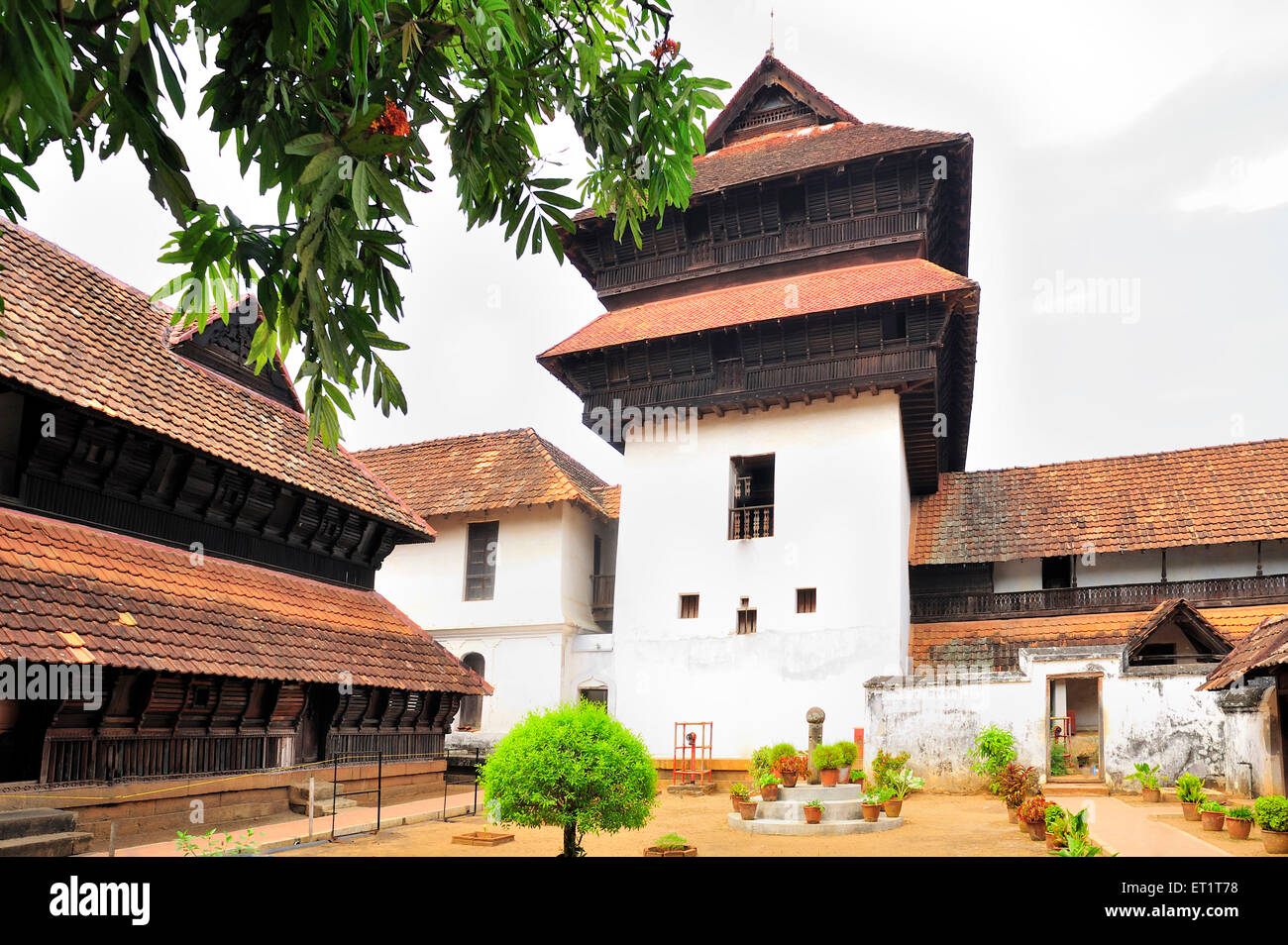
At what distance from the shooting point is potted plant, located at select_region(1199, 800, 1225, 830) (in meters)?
12.3

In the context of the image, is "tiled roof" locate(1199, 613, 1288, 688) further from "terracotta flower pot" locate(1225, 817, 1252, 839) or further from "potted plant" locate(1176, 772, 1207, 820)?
"terracotta flower pot" locate(1225, 817, 1252, 839)

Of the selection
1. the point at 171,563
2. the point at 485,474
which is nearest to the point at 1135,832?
the point at 171,563

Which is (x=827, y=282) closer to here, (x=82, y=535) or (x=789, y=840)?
(x=789, y=840)

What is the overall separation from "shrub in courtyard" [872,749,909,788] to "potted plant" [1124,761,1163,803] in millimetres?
3450

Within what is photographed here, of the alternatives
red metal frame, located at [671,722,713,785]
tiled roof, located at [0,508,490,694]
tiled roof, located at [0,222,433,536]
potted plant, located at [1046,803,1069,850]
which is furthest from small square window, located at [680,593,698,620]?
potted plant, located at [1046,803,1069,850]

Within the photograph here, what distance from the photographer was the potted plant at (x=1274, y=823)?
10.4 m

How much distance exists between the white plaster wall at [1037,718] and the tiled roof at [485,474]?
900 centimetres

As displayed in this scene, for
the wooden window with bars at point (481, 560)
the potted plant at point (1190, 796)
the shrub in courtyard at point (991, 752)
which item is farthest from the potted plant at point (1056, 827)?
the wooden window with bars at point (481, 560)

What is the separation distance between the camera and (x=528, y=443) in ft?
87.1

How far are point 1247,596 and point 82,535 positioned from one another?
2120 centimetres
